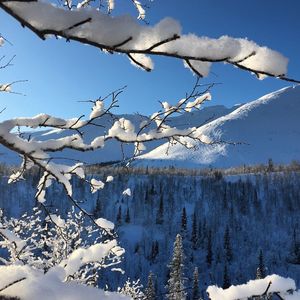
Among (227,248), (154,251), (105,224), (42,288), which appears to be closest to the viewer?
(42,288)

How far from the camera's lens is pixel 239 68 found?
182 centimetres

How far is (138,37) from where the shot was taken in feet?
5.57

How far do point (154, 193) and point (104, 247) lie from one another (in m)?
133

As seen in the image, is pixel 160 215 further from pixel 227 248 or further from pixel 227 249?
pixel 227 249

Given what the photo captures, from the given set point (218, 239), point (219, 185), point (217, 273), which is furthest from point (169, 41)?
point (219, 185)

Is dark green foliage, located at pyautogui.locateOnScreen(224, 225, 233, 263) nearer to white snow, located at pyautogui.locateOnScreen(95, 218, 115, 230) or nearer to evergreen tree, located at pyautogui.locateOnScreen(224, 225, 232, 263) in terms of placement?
evergreen tree, located at pyautogui.locateOnScreen(224, 225, 232, 263)

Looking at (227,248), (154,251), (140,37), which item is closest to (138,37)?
(140,37)

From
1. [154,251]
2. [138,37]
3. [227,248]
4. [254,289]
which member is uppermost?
[138,37]

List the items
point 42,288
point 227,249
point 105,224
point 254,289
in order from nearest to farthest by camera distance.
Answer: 1. point 42,288
2. point 254,289
3. point 105,224
4. point 227,249

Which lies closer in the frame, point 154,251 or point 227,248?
point 154,251

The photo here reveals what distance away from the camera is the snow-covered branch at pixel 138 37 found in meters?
1.66

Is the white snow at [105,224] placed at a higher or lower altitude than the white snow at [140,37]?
lower

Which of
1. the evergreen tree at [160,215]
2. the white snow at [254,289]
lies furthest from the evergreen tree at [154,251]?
the white snow at [254,289]

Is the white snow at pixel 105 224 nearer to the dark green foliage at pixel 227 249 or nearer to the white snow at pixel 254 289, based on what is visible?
the white snow at pixel 254 289
